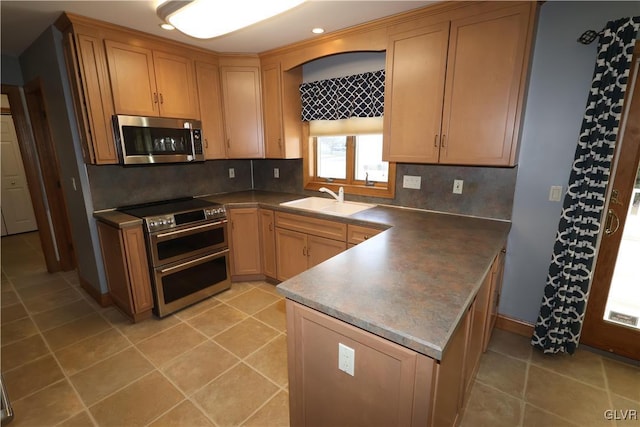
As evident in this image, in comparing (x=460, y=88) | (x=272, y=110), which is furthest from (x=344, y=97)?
(x=460, y=88)

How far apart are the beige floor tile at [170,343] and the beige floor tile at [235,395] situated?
1.57 ft

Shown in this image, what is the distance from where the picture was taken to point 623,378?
76.5 inches

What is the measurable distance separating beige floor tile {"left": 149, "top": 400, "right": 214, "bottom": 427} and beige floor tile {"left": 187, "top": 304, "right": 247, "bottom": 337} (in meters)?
0.70

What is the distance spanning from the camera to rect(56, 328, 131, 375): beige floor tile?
213 centimetres

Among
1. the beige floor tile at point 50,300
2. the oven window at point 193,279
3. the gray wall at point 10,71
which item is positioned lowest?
the beige floor tile at point 50,300

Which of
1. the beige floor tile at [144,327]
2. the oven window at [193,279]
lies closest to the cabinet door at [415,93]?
the oven window at [193,279]

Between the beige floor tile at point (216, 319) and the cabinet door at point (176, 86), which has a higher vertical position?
the cabinet door at point (176, 86)

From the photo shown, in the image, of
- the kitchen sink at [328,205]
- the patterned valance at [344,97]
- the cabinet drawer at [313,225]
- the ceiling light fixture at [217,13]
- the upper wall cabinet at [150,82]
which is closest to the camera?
the ceiling light fixture at [217,13]

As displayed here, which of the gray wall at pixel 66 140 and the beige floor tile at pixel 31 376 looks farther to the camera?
the gray wall at pixel 66 140

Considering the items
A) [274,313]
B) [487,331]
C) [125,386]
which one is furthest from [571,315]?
[125,386]

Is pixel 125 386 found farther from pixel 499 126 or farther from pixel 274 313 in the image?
pixel 499 126

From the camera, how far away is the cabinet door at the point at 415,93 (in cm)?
212

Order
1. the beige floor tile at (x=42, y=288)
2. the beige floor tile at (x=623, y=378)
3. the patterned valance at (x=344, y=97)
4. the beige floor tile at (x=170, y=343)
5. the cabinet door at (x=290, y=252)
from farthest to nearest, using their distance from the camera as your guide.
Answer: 1. the beige floor tile at (x=42, y=288)
2. the cabinet door at (x=290, y=252)
3. the patterned valance at (x=344, y=97)
4. the beige floor tile at (x=170, y=343)
5. the beige floor tile at (x=623, y=378)

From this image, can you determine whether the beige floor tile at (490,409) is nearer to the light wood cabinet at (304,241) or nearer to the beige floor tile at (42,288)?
the light wood cabinet at (304,241)
